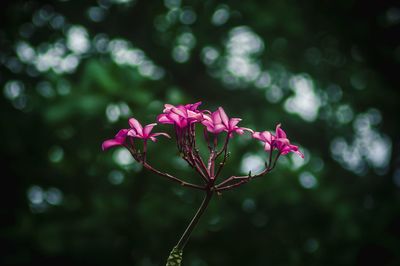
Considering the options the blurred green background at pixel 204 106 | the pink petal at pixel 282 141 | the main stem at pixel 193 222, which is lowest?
the blurred green background at pixel 204 106

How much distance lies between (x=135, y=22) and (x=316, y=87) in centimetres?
→ 368

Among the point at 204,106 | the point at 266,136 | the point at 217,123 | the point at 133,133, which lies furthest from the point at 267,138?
the point at 204,106

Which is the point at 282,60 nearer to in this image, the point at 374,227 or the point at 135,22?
the point at 135,22

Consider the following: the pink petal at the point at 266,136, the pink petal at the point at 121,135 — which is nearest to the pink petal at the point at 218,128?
the pink petal at the point at 266,136

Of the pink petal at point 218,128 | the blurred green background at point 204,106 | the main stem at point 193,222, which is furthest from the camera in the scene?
the blurred green background at point 204,106

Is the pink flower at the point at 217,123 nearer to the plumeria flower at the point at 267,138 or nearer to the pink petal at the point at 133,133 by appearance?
the plumeria flower at the point at 267,138

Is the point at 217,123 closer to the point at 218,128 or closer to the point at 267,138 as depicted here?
the point at 218,128

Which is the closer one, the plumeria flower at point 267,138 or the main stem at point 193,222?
the main stem at point 193,222

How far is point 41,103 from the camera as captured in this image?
5.49m

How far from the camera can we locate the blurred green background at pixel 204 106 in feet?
17.2

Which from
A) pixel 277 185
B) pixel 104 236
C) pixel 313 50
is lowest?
pixel 104 236

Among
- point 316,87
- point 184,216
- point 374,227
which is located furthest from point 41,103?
point 316,87

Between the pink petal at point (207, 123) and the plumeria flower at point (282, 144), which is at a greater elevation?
the pink petal at point (207, 123)

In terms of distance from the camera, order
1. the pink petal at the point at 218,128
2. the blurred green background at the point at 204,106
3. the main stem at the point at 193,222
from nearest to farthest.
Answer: the main stem at the point at 193,222 → the pink petal at the point at 218,128 → the blurred green background at the point at 204,106
